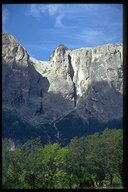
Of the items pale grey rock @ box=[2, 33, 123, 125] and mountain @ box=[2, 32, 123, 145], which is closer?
mountain @ box=[2, 32, 123, 145]

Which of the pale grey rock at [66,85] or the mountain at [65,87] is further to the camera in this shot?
the pale grey rock at [66,85]

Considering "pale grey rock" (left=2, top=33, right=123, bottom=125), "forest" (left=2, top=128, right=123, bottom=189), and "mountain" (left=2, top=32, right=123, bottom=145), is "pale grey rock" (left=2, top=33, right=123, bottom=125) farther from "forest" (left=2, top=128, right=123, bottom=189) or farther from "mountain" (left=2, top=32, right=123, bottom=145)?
"forest" (left=2, top=128, right=123, bottom=189)

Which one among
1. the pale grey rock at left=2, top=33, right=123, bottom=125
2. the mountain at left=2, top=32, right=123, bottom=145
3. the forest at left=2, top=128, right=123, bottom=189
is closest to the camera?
the forest at left=2, top=128, right=123, bottom=189

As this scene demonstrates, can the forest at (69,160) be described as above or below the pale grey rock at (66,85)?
below

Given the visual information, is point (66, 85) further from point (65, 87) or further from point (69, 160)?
point (69, 160)

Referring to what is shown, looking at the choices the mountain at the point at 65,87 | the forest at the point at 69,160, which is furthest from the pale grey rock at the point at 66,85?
the forest at the point at 69,160

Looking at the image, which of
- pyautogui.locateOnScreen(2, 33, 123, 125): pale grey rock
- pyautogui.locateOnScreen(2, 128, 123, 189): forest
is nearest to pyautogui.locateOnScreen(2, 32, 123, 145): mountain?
pyautogui.locateOnScreen(2, 33, 123, 125): pale grey rock

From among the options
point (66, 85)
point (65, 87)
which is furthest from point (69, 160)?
point (65, 87)

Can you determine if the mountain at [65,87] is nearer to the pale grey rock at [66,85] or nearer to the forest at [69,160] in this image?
the pale grey rock at [66,85]
